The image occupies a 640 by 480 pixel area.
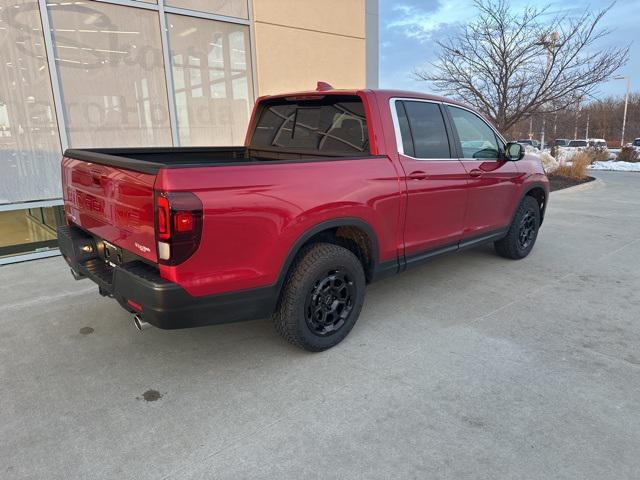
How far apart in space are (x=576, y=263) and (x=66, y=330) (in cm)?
544

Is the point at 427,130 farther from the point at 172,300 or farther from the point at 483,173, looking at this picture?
the point at 172,300

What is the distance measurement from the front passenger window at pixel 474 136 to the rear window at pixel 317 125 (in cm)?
119

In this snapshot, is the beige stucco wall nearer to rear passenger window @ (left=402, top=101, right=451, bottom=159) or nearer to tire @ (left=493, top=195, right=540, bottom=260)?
rear passenger window @ (left=402, top=101, right=451, bottom=159)

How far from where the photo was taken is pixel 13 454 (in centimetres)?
229

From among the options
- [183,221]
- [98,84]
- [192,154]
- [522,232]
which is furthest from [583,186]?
[183,221]

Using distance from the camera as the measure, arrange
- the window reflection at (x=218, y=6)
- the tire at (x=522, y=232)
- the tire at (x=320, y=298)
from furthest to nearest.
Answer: the window reflection at (x=218, y=6)
the tire at (x=522, y=232)
the tire at (x=320, y=298)

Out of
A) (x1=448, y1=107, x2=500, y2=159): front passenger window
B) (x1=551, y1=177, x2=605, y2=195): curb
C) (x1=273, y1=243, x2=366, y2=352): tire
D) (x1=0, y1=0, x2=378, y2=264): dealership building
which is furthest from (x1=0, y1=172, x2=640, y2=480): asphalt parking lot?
(x1=551, y1=177, x2=605, y2=195): curb

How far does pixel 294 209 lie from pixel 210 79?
509 cm

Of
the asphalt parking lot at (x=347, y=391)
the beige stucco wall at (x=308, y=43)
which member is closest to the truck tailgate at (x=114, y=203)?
the asphalt parking lot at (x=347, y=391)

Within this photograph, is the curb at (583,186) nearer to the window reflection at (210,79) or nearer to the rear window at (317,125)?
the window reflection at (210,79)

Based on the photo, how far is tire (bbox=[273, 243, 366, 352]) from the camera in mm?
3014

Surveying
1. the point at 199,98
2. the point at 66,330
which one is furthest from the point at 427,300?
the point at 199,98

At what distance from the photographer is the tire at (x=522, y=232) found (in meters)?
5.23

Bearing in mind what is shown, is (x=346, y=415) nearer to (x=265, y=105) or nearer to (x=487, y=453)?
(x=487, y=453)
